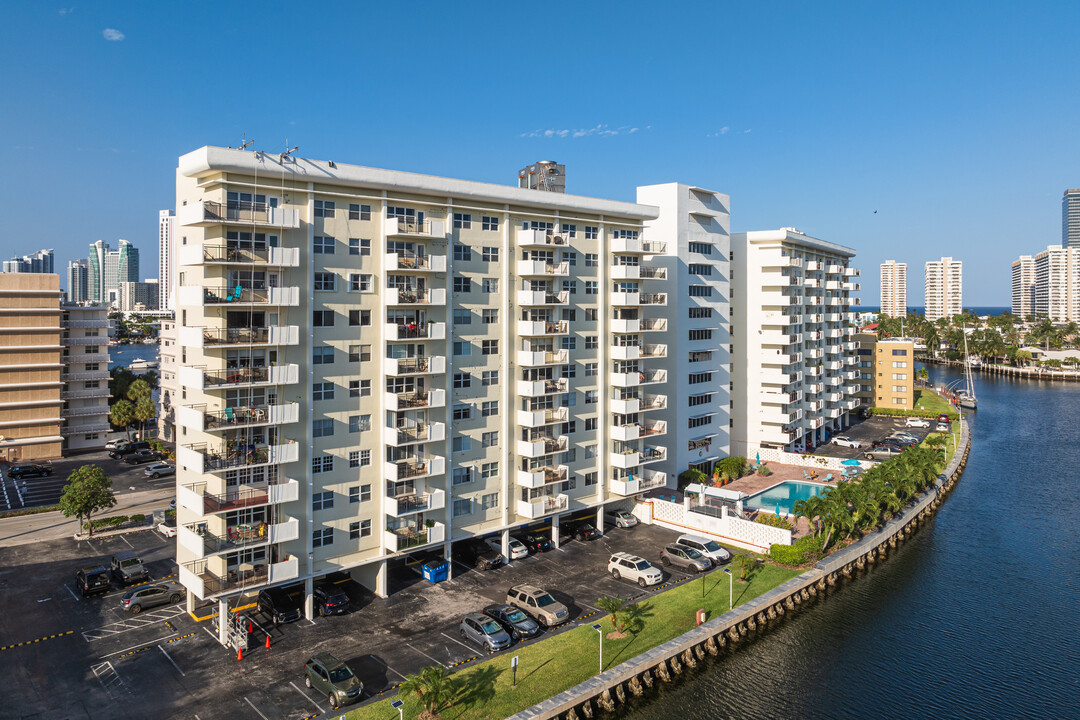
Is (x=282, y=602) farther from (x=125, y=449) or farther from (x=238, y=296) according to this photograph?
(x=125, y=449)

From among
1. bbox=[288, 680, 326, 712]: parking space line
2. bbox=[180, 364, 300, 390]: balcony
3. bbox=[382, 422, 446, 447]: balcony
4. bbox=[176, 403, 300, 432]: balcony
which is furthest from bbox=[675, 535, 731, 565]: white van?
bbox=[180, 364, 300, 390]: balcony

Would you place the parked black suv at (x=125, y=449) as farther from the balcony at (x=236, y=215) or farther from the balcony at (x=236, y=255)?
the balcony at (x=236, y=215)

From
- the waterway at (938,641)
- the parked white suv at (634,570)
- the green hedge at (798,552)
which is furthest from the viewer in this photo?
the green hedge at (798,552)

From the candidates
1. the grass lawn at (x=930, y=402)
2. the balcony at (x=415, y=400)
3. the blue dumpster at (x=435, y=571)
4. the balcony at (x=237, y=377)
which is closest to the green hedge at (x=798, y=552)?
the blue dumpster at (x=435, y=571)

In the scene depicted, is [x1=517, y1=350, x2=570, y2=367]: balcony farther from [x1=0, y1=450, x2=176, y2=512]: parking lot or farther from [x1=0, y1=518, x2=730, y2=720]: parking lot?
[x1=0, y1=450, x2=176, y2=512]: parking lot

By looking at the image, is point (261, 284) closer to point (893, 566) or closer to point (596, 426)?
point (596, 426)
